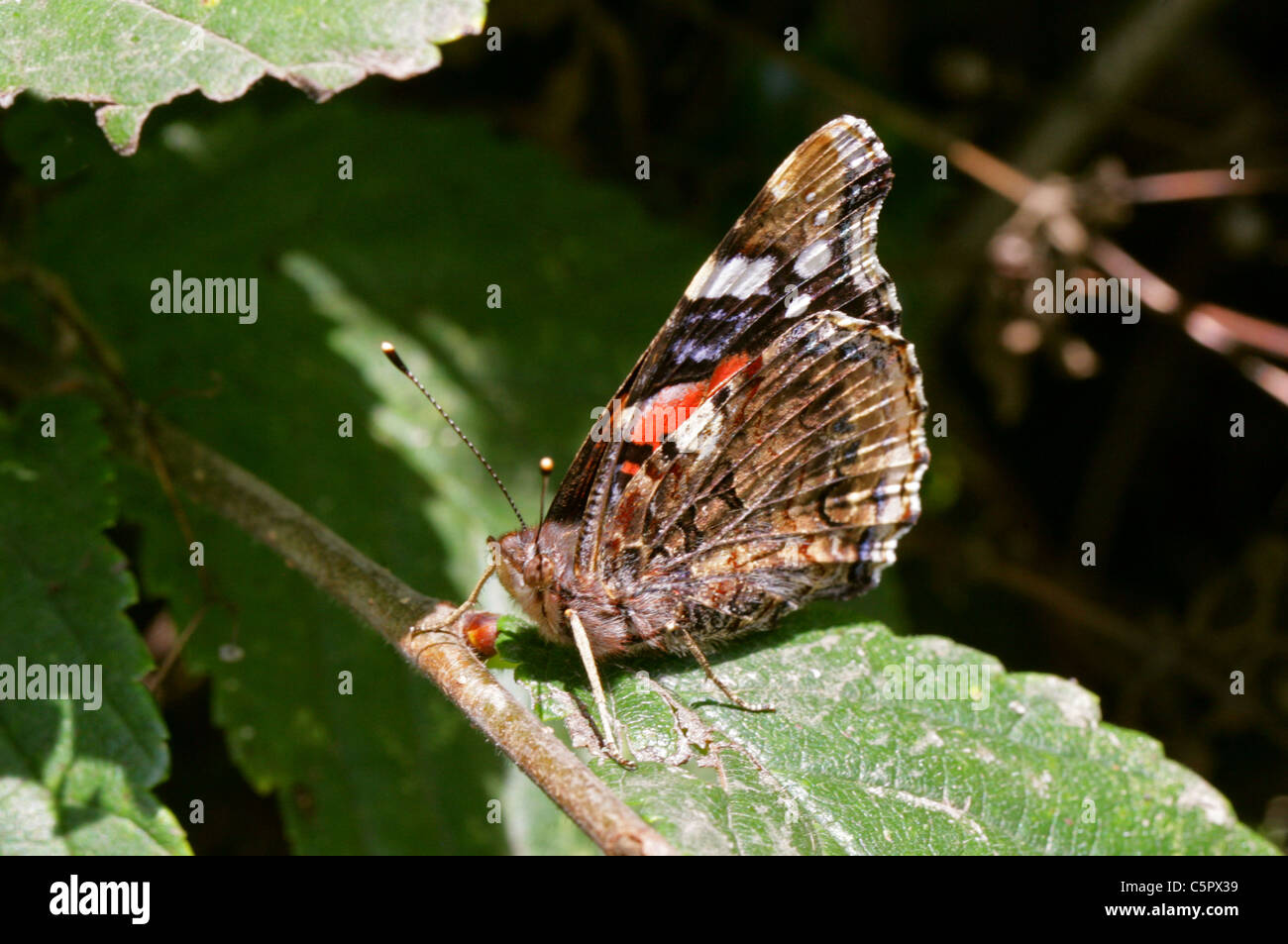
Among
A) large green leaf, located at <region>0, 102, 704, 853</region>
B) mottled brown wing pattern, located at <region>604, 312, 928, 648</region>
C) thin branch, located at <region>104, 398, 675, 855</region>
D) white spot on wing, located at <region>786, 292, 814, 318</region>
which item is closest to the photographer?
thin branch, located at <region>104, 398, 675, 855</region>

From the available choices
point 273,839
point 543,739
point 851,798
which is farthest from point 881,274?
point 273,839

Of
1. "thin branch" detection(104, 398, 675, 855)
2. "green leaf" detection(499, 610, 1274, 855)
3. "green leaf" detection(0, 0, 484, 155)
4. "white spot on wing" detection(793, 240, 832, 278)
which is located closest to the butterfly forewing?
"white spot on wing" detection(793, 240, 832, 278)

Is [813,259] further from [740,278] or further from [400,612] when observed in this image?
[400,612]

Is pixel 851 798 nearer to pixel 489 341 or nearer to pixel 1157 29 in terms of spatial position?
pixel 489 341

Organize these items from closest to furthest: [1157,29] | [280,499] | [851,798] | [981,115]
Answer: [851,798] < [280,499] < [1157,29] < [981,115]

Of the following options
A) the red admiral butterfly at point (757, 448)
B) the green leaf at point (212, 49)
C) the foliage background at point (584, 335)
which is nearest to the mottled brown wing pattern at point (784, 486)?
the red admiral butterfly at point (757, 448)

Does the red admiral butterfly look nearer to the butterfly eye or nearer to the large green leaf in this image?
the butterfly eye
